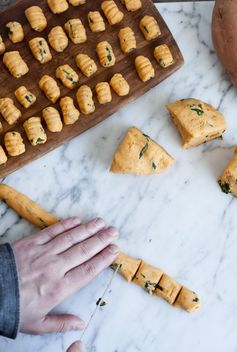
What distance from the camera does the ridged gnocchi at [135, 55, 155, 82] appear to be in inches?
73.5

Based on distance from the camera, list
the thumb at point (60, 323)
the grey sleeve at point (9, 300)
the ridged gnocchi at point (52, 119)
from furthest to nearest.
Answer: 1. the ridged gnocchi at point (52, 119)
2. the thumb at point (60, 323)
3. the grey sleeve at point (9, 300)

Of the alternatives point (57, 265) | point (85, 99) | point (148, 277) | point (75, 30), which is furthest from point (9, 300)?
point (75, 30)

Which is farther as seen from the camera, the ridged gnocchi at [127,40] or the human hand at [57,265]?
the ridged gnocchi at [127,40]

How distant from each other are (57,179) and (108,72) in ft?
1.29

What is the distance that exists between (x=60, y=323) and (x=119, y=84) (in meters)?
0.77

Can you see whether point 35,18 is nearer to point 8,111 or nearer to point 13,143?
point 8,111

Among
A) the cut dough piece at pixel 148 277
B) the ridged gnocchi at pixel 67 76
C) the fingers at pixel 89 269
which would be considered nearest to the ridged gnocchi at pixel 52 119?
the ridged gnocchi at pixel 67 76

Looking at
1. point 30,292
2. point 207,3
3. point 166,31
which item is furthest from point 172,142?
point 30,292

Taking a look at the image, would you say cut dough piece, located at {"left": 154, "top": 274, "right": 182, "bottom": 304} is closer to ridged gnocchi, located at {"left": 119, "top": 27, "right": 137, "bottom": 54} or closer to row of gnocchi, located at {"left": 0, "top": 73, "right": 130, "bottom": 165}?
row of gnocchi, located at {"left": 0, "top": 73, "right": 130, "bottom": 165}

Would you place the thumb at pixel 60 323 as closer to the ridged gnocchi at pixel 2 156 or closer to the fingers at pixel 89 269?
the fingers at pixel 89 269

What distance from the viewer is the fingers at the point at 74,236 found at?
5.68ft

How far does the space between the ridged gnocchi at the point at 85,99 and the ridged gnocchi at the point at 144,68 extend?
178 mm

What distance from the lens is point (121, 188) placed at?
188cm

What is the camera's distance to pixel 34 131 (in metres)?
1.79
